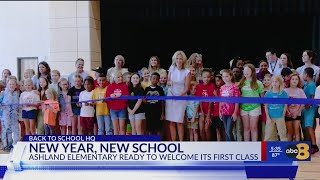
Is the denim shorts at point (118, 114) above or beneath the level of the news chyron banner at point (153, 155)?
above

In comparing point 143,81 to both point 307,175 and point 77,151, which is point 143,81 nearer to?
point 77,151

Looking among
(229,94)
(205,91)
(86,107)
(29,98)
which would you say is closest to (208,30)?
(205,91)

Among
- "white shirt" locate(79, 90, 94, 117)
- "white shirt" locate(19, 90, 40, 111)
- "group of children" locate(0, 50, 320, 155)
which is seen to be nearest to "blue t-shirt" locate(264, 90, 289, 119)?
"group of children" locate(0, 50, 320, 155)

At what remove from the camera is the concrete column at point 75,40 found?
604cm

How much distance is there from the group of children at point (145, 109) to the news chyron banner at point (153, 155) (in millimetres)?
797

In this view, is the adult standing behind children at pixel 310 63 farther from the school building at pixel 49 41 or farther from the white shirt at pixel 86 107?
the school building at pixel 49 41

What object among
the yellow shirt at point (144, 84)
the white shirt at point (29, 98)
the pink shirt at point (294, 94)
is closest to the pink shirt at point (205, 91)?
the yellow shirt at point (144, 84)

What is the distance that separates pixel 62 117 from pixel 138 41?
529cm

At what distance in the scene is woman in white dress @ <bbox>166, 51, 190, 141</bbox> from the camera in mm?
3977

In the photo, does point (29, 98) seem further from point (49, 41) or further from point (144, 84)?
point (49, 41)

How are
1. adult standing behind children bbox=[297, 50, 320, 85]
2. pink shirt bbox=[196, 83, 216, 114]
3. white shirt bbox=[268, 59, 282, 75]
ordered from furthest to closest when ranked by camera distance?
white shirt bbox=[268, 59, 282, 75], adult standing behind children bbox=[297, 50, 320, 85], pink shirt bbox=[196, 83, 216, 114]

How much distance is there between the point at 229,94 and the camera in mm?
3900

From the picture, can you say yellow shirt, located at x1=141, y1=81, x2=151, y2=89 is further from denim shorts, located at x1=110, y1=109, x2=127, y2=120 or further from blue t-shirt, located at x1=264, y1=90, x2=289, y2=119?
blue t-shirt, located at x1=264, y1=90, x2=289, y2=119

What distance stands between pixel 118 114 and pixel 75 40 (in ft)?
9.33
